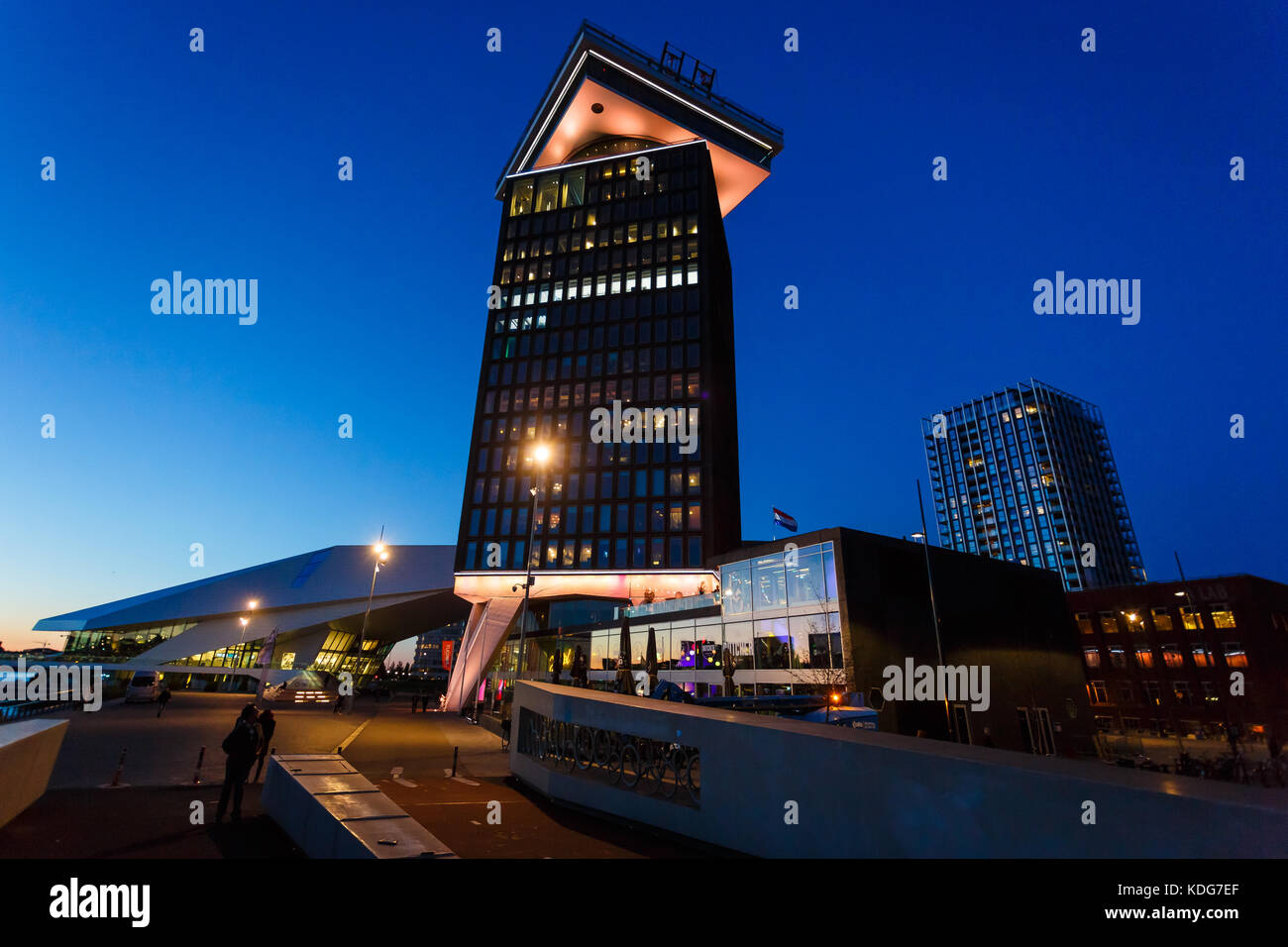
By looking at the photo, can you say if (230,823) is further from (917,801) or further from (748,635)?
(748,635)

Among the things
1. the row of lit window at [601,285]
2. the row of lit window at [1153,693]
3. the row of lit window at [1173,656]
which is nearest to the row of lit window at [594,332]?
the row of lit window at [601,285]

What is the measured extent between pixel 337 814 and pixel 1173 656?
86.2 meters

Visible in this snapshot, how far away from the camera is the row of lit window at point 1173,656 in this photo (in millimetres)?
60531

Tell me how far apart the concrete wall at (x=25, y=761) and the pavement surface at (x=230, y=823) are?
11.4 inches

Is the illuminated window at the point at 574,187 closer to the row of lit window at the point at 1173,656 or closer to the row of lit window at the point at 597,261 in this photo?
the row of lit window at the point at 597,261

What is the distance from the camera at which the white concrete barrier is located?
5582 millimetres

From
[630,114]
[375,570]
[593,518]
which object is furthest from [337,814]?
[630,114]

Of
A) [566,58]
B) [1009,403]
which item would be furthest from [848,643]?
[1009,403]

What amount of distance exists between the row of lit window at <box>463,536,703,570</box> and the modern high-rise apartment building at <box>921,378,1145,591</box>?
10746 cm

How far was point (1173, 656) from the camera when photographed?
6575 centimetres

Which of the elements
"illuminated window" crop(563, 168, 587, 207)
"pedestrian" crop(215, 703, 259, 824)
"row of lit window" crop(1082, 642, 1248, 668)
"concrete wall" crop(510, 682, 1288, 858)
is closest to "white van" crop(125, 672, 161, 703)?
"pedestrian" crop(215, 703, 259, 824)

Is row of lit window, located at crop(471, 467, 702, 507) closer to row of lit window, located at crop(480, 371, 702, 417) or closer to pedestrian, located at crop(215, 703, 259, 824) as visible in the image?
row of lit window, located at crop(480, 371, 702, 417)
